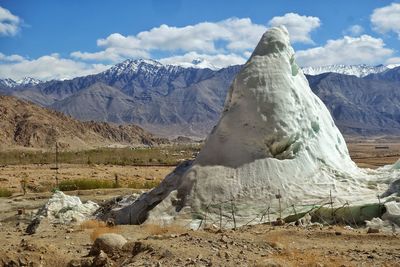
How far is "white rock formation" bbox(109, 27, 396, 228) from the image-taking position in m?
13.1

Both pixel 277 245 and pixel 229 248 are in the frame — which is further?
pixel 277 245

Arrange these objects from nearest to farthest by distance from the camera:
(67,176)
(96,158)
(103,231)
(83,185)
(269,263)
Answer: (269,263), (103,231), (83,185), (67,176), (96,158)

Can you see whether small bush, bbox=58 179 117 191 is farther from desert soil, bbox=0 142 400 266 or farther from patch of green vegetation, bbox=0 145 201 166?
patch of green vegetation, bbox=0 145 201 166

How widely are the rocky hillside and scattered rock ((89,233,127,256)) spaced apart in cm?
7360

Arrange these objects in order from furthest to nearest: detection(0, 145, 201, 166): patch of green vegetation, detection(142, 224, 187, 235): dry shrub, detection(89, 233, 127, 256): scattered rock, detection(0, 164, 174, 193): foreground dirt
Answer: detection(0, 145, 201, 166): patch of green vegetation
detection(0, 164, 174, 193): foreground dirt
detection(142, 224, 187, 235): dry shrub
detection(89, 233, 127, 256): scattered rock

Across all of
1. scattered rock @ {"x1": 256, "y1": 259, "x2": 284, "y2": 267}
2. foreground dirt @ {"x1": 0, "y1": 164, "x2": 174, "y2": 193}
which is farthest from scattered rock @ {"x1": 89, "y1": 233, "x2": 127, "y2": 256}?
foreground dirt @ {"x1": 0, "y1": 164, "x2": 174, "y2": 193}

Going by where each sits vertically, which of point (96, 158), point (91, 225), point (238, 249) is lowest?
point (91, 225)

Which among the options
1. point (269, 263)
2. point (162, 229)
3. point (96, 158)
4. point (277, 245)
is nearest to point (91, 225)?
point (162, 229)

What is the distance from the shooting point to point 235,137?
46.2 ft

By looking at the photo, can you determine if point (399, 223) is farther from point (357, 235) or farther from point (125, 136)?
point (125, 136)

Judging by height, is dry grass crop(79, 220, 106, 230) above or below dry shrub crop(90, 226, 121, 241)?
below

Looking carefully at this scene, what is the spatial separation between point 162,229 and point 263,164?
121 inches

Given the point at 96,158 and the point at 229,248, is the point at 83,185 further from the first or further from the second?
the point at 96,158

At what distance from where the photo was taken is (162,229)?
1173 cm
